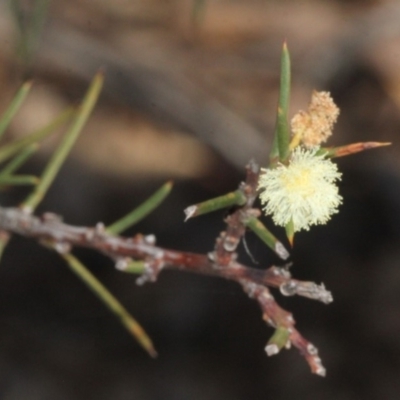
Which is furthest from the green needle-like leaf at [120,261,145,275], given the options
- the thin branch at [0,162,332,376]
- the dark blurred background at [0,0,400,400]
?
the dark blurred background at [0,0,400,400]

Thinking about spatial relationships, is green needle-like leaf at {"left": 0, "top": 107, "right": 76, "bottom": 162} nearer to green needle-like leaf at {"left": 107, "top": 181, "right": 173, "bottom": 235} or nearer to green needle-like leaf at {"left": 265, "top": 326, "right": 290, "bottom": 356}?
green needle-like leaf at {"left": 107, "top": 181, "right": 173, "bottom": 235}

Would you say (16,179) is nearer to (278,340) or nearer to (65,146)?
(65,146)

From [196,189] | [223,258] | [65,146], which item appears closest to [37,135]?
[65,146]

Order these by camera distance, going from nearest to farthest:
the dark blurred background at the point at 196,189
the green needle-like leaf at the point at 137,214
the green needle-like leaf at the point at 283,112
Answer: the green needle-like leaf at the point at 283,112, the green needle-like leaf at the point at 137,214, the dark blurred background at the point at 196,189

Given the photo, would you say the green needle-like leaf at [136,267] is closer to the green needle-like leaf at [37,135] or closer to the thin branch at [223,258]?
the thin branch at [223,258]

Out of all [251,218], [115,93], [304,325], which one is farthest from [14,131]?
[251,218]

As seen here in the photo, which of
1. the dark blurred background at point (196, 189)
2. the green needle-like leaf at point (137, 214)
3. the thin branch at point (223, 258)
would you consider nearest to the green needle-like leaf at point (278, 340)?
the thin branch at point (223, 258)

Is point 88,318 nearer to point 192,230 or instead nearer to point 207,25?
point 192,230
